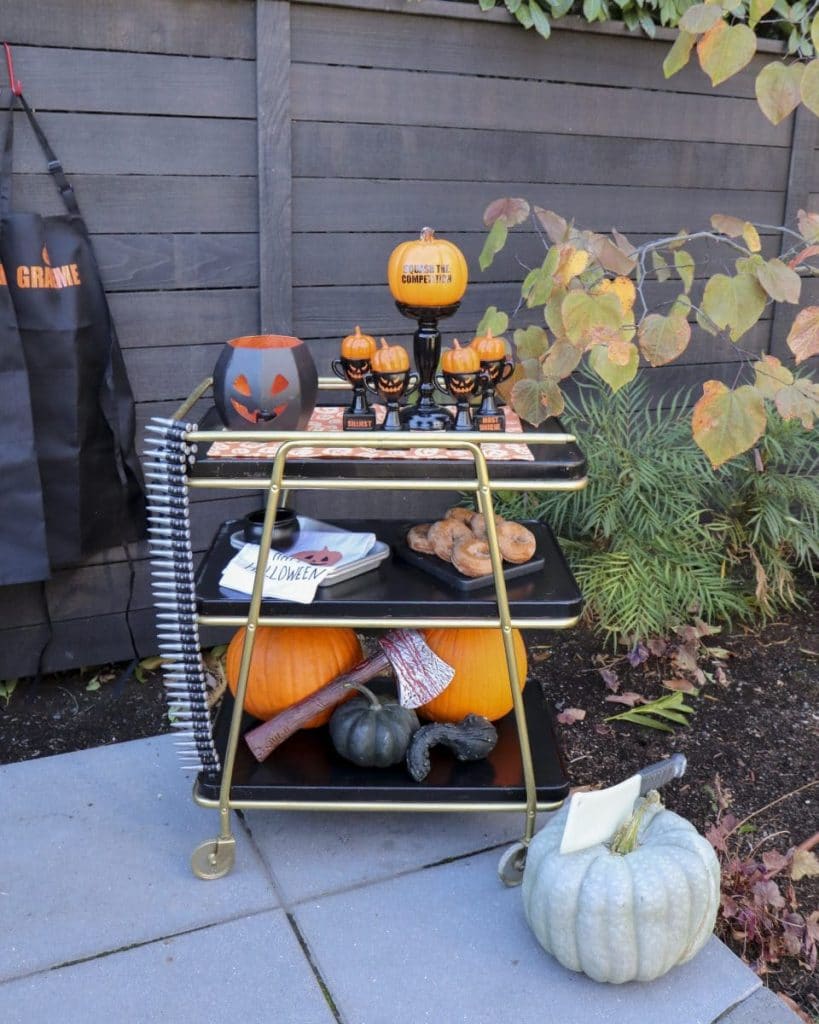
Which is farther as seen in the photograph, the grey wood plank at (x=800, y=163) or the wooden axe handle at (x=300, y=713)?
the grey wood plank at (x=800, y=163)

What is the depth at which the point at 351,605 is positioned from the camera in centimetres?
176

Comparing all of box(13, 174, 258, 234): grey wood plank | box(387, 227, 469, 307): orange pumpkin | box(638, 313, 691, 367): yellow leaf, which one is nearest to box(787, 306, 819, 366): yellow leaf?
box(638, 313, 691, 367): yellow leaf

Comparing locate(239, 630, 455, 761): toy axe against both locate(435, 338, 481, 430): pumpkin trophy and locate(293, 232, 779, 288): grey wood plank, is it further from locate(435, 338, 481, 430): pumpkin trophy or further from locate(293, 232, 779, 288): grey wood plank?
locate(293, 232, 779, 288): grey wood plank

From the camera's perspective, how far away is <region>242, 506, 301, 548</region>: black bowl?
1.96 m

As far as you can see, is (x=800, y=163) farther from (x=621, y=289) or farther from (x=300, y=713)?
(x=300, y=713)

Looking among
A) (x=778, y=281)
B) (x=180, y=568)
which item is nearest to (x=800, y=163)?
(x=778, y=281)

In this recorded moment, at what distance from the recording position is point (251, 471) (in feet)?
5.45

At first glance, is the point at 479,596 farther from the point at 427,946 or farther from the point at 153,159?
the point at 153,159

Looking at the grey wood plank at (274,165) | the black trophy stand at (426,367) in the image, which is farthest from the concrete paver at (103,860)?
the grey wood plank at (274,165)

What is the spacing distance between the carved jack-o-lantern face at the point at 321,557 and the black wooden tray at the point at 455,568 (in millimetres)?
162

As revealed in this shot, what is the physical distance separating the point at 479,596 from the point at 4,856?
117 cm

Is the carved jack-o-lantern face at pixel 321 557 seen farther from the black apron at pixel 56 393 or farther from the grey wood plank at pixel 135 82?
the grey wood plank at pixel 135 82

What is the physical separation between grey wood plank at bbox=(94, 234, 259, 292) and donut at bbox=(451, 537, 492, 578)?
1.32 metres

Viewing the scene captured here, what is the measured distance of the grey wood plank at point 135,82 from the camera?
2402mm
